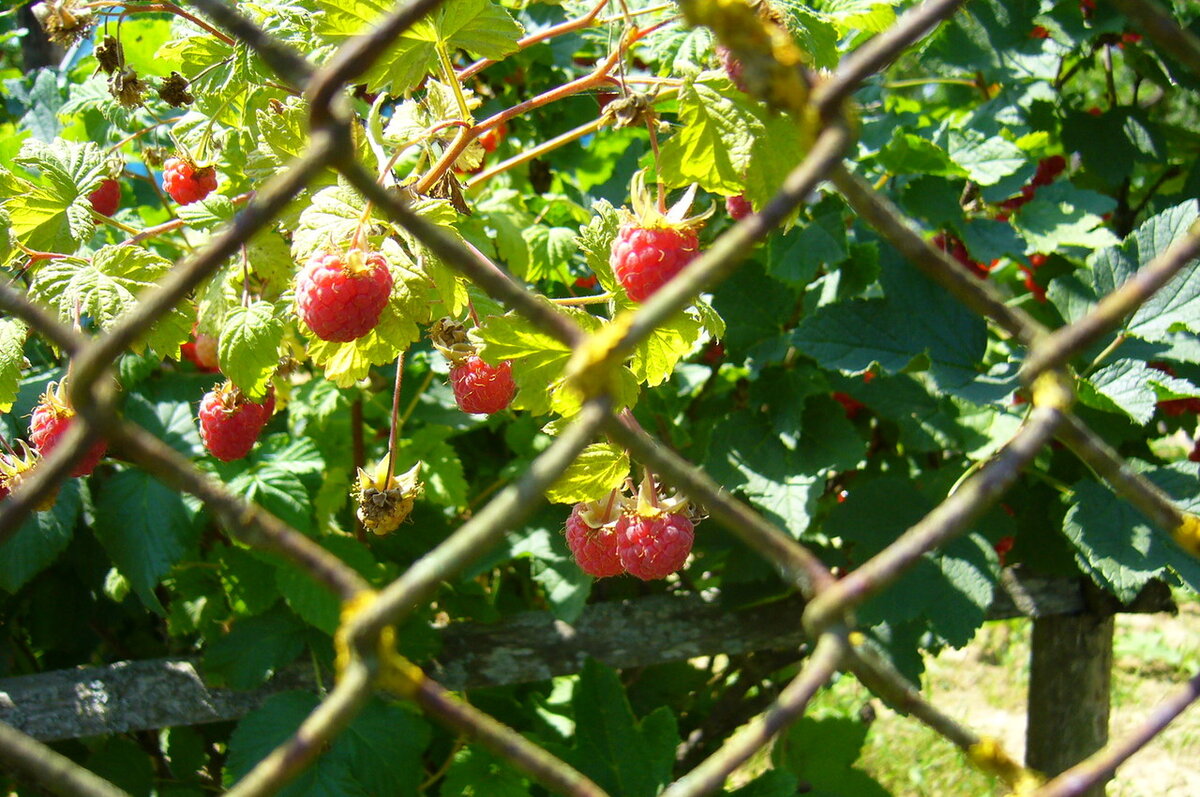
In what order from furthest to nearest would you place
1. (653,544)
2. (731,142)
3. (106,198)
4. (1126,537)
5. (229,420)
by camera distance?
(1126,537)
(106,198)
(229,420)
(653,544)
(731,142)

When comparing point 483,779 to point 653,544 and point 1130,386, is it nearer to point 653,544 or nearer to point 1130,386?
point 653,544

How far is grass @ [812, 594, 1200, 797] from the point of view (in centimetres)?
257

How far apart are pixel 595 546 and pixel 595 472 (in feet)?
0.34

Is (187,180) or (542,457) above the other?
(187,180)

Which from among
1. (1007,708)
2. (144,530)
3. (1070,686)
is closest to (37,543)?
(144,530)

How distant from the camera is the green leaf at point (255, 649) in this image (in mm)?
1377

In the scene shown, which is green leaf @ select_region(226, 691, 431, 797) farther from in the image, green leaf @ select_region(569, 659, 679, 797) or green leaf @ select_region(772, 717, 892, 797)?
green leaf @ select_region(772, 717, 892, 797)

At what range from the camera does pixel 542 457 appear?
0.46 m

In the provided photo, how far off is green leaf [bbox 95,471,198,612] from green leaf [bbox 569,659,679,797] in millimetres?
583

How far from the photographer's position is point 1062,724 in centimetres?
186

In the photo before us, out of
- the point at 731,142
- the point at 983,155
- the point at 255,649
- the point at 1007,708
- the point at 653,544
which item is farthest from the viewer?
the point at 1007,708

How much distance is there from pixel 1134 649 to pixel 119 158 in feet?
10.5

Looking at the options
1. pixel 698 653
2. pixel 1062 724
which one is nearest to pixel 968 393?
pixel 698 653

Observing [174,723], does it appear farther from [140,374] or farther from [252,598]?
[140,374]
